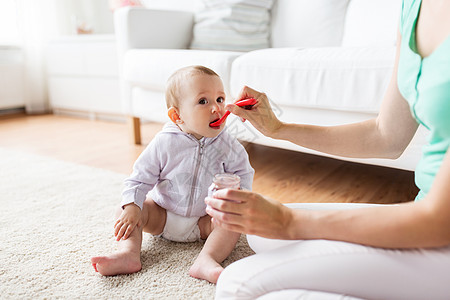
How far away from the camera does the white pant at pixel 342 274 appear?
0.55 metres

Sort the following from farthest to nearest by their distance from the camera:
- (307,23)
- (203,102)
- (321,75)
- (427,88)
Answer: (307,23) < (321,75) < (203,102) < (427,88)

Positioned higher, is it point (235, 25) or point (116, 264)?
point (235, 25)

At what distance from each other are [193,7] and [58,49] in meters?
1.29

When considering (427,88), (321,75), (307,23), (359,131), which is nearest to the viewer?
(427,88)

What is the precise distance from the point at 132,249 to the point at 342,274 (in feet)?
1.72

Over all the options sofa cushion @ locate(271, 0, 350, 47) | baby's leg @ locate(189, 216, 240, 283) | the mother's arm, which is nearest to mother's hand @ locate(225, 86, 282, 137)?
the mother's arm

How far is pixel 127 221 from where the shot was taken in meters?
0.92

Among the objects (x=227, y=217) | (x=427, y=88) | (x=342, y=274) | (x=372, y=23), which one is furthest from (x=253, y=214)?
(x=372, y=23)

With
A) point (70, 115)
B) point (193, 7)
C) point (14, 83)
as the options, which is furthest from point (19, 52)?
point (193, 7)

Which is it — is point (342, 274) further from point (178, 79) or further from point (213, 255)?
point (178, 79)

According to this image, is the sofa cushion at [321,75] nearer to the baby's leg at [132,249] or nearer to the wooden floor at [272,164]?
the wooden floor at [272,164]

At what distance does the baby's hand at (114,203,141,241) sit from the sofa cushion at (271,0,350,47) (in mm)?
1457

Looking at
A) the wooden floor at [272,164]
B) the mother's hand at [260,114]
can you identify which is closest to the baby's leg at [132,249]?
the mother's hand at [260,114]

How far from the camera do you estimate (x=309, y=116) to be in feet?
4.54
